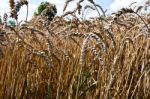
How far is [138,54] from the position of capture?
101 inches

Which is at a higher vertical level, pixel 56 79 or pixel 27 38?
pixel 27 38

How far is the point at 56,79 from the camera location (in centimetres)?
237

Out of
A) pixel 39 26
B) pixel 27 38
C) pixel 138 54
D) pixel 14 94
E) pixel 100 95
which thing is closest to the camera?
pixel 100 95

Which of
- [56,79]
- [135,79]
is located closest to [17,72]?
[56,79]

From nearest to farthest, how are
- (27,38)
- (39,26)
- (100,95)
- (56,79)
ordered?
(100,95)
(56,79)
(27,38)
(39,26)

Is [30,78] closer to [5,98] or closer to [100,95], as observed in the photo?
[5,98]

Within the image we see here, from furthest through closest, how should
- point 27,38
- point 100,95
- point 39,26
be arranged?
point 39,26, point 27,38, point 100,95

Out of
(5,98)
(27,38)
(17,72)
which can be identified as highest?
(27,38)

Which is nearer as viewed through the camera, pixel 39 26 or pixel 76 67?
pixel 76 67

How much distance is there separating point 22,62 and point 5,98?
0.80ft

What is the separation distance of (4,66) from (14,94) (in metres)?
0.18

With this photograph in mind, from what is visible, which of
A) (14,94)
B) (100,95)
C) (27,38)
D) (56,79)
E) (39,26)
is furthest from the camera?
(39,26)

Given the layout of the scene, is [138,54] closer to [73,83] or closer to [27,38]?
[73,83]

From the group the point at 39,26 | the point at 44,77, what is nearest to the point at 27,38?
the point at 39,26
